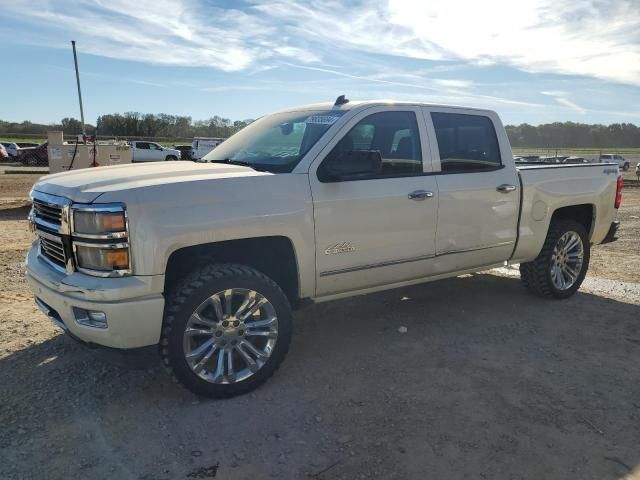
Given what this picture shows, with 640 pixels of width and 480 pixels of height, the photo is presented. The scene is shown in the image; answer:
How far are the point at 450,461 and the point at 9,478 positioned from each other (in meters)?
2.33

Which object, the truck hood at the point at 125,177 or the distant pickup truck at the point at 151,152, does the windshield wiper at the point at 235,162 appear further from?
the distant pickup truck at the point at 151,152

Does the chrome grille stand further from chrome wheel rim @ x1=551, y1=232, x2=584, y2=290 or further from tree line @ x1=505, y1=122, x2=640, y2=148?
tree line @ x1=505, y1=122, x2=640, y2=148

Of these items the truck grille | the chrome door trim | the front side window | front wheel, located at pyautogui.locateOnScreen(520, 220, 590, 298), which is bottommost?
front wheel, located at pyautogui.locateOnScreen(520, 220, 590, 298)

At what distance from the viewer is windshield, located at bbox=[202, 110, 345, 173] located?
402 cm

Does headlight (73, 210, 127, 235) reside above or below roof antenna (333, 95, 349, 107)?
below

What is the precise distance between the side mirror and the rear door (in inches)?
36.5

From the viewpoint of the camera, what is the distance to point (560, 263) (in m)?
5.84

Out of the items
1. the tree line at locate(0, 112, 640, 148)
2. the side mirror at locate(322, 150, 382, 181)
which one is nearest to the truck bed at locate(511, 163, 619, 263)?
the side mirror at locate(322, 150, 382, 181)

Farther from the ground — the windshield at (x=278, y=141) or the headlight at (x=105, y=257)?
the windshield at (x=278, y=141)

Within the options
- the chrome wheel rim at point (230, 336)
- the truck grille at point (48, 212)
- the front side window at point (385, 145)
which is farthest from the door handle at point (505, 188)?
the truck grille at point (48, 212)

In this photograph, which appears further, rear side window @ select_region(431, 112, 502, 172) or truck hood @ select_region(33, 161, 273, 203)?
rear side window @ select_region(431, 112, 502, 172)

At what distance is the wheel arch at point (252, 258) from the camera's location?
359 cm

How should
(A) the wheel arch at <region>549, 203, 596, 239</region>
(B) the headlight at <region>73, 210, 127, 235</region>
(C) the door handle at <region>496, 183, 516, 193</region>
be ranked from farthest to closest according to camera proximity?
(A) the wheel arch at <region>549, 203, 596, 239</region> < (C) the door handle at <region>496, 183, 516, 193</region> < (B) the headlight at <region>73, 210, 127, 235</region>

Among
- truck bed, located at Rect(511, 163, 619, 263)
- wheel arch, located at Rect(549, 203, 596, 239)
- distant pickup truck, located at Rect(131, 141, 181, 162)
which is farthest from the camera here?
distant pickup truck, located at Rect(131, 141, 181, 162)
